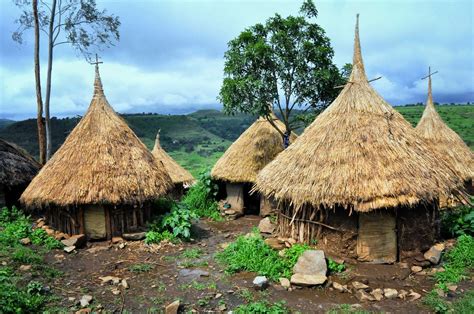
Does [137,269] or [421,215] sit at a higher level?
[421,215]

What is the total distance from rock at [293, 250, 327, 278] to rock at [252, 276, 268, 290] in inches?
33.5

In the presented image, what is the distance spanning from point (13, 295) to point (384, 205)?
743cm

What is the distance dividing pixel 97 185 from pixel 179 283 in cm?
385

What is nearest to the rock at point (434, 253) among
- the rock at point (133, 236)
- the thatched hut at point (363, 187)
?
the thatched hut at point (363, 187)

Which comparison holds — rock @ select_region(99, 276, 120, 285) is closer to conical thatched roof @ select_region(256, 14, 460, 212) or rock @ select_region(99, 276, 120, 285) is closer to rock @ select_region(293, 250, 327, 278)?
rock @ select_region(293, 250, 327, 278)

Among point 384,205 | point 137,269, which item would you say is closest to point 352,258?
point 384,205

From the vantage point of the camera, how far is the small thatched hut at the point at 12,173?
12073 millimetres

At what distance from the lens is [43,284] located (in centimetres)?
745

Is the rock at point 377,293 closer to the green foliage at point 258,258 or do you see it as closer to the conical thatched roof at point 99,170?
the green foliage at point 258,258

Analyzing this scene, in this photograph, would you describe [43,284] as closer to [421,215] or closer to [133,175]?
[133,175]

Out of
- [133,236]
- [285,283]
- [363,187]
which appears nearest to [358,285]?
[285,283]

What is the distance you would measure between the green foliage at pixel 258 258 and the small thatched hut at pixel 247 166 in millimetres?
4512

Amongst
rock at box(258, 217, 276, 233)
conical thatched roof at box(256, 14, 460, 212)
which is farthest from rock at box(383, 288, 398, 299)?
rock at box(258, 217, 276, 233)

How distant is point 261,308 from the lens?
6457 mm
